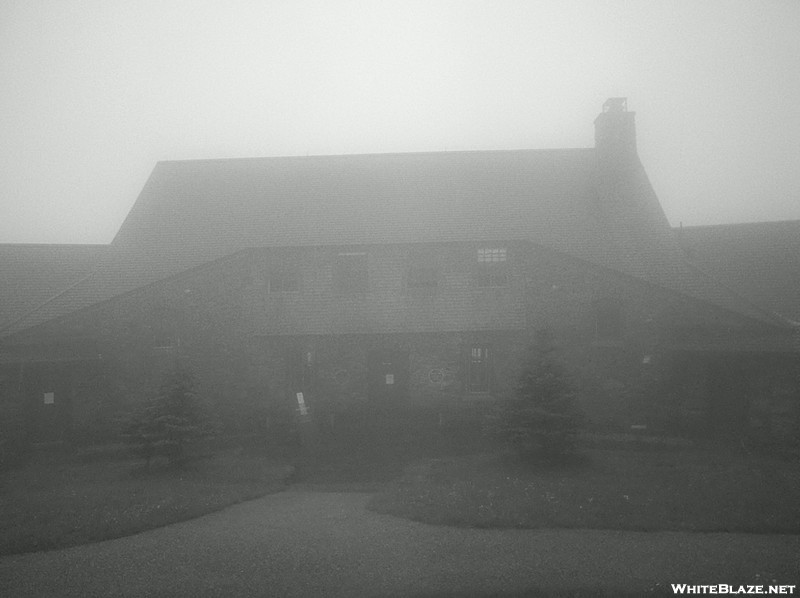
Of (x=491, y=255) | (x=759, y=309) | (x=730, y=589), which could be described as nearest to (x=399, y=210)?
(x=491, y=255)

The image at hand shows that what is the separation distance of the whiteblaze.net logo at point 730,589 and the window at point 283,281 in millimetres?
16386

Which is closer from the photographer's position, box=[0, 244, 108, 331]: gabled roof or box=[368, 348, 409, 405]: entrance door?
box=[368, 348, 409, 405]: entrance door

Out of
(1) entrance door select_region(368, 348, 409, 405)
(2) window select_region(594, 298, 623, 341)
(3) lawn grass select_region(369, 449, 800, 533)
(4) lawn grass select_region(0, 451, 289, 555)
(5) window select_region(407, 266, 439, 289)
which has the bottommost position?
(3) lawn grass select_region(369, 449, 800, 533)

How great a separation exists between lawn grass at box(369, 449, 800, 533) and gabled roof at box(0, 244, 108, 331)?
1751 centimetres

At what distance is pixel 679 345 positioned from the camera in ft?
58.4

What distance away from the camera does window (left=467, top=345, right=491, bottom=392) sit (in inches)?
768

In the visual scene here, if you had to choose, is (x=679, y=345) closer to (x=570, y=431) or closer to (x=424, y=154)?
(x=570, y=431)

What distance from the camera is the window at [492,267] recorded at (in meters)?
20.1

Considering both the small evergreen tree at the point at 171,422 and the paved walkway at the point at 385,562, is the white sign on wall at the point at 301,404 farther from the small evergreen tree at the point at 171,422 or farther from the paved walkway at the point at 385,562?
the paved walkway at the point at 385,562

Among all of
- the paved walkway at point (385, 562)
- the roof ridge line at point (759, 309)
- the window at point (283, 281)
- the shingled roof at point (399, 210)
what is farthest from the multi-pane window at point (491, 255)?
the paved walkway at point (385, 562)

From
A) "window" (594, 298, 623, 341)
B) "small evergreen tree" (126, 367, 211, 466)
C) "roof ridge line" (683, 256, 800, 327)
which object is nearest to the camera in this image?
"small evergreen tree" (126, 367, 211, 466)

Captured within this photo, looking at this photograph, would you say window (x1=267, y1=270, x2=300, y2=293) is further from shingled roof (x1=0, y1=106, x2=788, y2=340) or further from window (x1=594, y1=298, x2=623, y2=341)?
window (x1=594, y1=298, x2=623, y2=341)

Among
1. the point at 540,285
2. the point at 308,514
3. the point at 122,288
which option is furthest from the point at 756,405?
the point at 122,288

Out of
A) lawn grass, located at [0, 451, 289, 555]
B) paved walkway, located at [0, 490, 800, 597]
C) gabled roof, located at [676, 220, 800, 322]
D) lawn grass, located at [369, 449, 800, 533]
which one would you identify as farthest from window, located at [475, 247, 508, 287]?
paved walkway, located at [0, 490, 800, 597]
